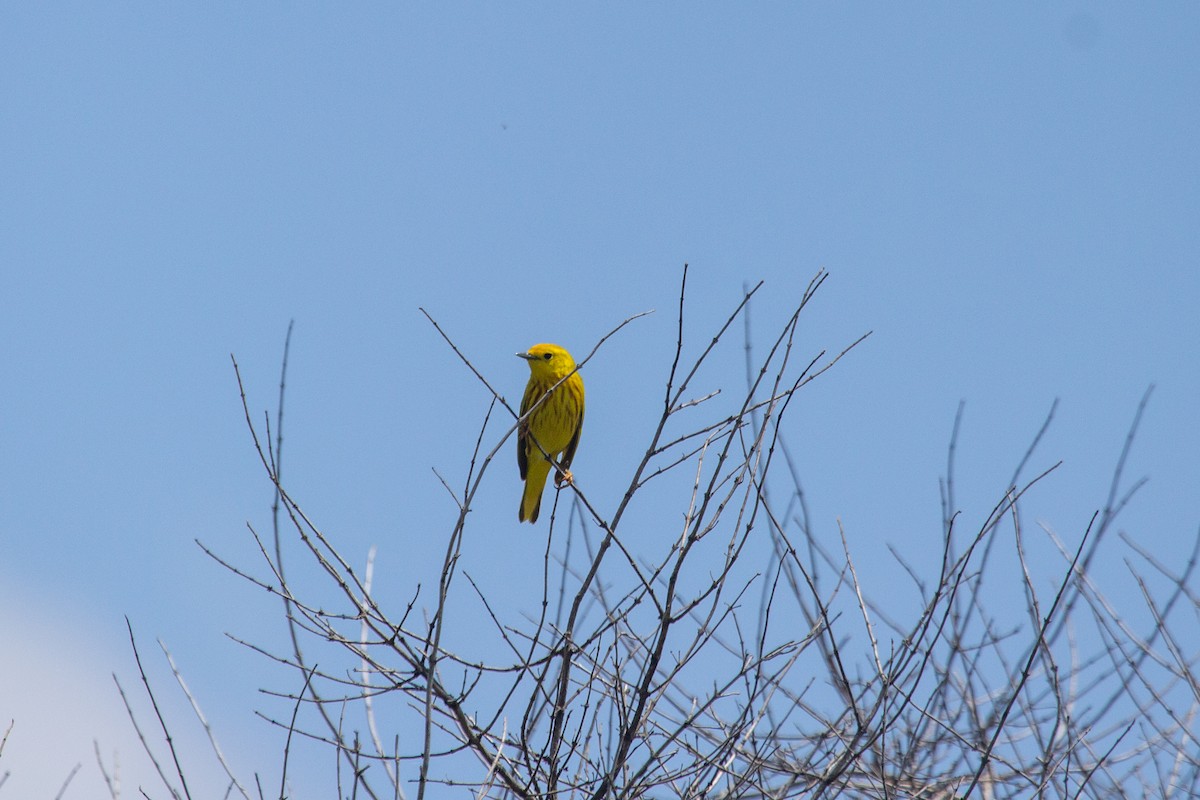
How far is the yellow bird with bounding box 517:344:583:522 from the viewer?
8.68 meters

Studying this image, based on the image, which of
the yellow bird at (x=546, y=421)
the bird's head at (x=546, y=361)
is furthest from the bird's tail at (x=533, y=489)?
the bird's head at (x=546, y=361)

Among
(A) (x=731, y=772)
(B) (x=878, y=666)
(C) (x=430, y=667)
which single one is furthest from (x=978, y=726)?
(C) (x=430, y=667)

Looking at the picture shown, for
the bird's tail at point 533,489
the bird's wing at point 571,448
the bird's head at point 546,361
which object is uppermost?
the bird's head at point 546,361

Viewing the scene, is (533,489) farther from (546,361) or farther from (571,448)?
(546,361)

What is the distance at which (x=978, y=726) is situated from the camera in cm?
524

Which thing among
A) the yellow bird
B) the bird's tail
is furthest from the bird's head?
the bird's tail

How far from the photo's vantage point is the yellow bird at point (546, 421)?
8680 millimetres

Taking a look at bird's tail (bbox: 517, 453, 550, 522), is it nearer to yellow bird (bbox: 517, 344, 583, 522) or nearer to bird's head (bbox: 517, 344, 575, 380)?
yellow bird (bbox: 517, 344, 583, 522)

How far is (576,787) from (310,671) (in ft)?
3.27

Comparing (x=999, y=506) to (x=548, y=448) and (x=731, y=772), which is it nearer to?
(x=731, y=772)

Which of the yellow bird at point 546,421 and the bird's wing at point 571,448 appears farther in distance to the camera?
the bird's wing at point 571,448

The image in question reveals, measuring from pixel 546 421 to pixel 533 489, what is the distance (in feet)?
2.35

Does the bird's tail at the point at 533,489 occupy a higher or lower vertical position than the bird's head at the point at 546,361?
lower

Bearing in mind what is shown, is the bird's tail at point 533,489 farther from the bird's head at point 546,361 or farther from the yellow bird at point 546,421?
the bird's head at point 546,361
